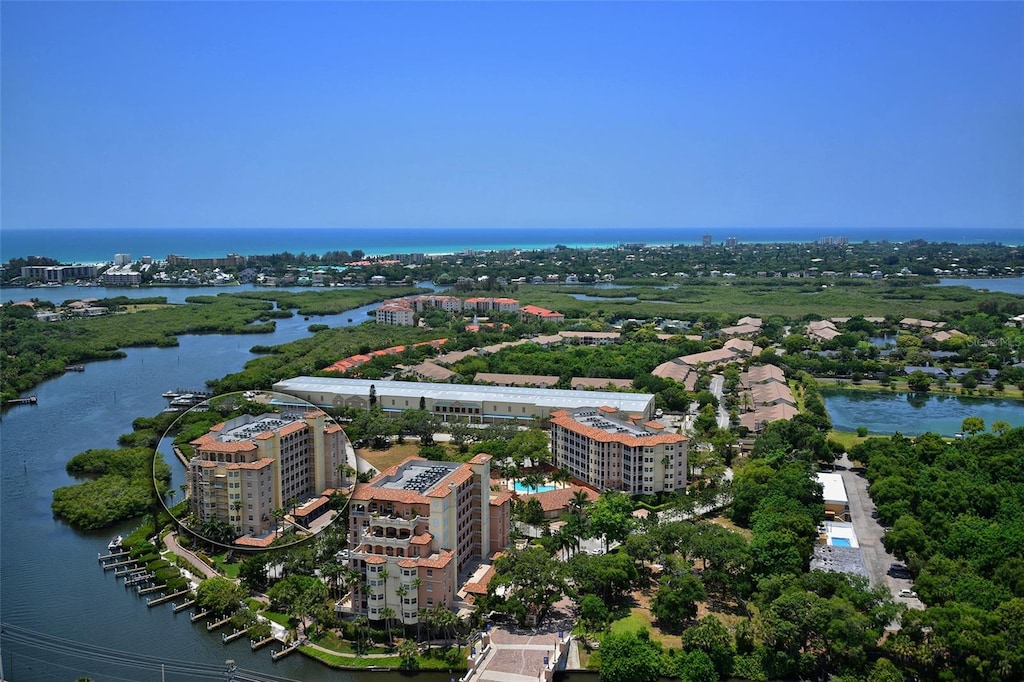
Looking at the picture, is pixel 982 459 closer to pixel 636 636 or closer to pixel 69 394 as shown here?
pixel 636 636

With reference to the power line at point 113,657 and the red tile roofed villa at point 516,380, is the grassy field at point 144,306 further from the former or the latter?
the power line at point 113,657

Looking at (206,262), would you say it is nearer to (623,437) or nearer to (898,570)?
(623,437)

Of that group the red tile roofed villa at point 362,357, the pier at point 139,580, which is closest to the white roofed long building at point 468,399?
the red tile roofed villa at point 362,357

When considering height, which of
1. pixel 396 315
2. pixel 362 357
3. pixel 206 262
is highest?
pixel 206 262

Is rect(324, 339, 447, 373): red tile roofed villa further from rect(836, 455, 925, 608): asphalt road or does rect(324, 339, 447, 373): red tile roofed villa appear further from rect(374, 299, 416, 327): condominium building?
rect(836, 455, 925, 608): asphalt road

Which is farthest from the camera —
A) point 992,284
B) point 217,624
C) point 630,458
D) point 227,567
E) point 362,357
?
point 992,284

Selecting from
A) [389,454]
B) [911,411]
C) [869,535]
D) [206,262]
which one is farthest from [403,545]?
[206,262]

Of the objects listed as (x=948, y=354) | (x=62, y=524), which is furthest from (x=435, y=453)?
(x=948, y=354)
